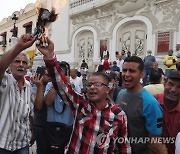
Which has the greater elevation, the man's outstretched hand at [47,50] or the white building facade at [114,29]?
the white building facade at [114,29]

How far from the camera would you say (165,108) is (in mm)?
2730

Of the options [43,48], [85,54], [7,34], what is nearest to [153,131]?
[43,48]

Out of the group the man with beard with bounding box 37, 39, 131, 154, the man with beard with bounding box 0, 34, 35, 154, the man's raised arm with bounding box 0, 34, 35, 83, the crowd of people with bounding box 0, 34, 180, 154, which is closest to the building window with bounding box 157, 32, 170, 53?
the crowd of people with bounding box 0, 34, 180, 154

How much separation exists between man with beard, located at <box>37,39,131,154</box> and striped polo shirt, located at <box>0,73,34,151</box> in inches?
20.2

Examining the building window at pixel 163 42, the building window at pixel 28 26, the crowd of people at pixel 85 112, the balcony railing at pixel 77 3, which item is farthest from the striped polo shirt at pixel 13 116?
the building window at pixel 28 26

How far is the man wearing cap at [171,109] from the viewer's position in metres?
2.61

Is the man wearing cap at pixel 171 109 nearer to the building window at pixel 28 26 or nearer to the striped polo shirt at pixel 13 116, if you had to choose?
the striped polo shirt at pixel 13 116

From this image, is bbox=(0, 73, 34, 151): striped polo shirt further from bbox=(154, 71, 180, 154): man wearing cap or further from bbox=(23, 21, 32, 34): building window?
bbox=(23, 21, 32, 34): building window

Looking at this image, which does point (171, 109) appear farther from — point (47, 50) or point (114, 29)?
point (114, 29)

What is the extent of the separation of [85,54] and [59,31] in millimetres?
3181

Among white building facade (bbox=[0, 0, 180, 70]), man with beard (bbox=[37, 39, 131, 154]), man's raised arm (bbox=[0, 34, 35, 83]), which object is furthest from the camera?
white building facade (bbox=[0, 0, 180, 70])

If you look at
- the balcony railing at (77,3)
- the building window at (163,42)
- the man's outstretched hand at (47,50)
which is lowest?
the man's outstretched hand at (47,50)

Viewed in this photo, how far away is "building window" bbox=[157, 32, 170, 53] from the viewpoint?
1212cm

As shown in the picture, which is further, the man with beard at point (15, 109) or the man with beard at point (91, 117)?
the man with beard at point (15, 109)
